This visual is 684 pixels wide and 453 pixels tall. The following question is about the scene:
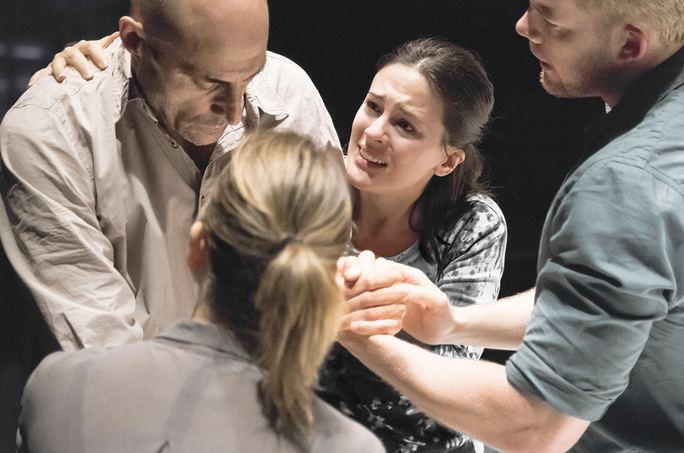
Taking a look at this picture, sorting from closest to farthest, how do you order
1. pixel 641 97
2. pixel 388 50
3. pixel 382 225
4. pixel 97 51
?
pixel 641 97
pixel 97 51
pixel 382 225
pixel 388 50

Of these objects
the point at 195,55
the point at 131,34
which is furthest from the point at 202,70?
the point at 131,34

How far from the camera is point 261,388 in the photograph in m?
0.93

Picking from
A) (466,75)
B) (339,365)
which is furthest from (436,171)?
(339,365)

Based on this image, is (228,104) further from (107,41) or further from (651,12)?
(651,12)

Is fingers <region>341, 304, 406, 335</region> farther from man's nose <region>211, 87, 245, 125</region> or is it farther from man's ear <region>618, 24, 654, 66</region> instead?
man's ear <region>618, 24, 654, 66</region>

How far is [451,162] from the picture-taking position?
192 centimetres

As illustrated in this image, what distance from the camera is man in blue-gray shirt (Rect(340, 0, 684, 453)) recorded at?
0.99 metres

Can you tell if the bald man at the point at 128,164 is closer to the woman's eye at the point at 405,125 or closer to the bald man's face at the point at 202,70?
the bald man's face at the point at 202,70

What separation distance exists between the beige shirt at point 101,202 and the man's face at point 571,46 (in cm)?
66

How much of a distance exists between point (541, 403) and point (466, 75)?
1.04 meters

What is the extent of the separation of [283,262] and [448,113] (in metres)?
1.10

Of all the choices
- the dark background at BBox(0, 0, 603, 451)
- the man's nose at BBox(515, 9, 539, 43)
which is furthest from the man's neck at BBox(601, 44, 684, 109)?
the dark background at BBox(0, 0, 603, 451)

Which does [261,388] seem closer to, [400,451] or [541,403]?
[541,403]

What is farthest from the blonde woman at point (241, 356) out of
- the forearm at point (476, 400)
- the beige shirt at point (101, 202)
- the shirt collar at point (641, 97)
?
the shirt collar at point (641, 97)
